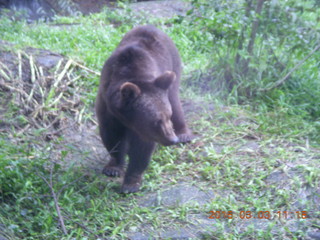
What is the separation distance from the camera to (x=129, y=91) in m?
4.32

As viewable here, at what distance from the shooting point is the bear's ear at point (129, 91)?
169 inches

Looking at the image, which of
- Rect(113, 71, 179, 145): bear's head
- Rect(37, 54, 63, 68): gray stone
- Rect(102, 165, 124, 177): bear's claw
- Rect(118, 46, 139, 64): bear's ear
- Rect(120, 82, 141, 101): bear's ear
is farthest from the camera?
Rect(37, 54, 63, 68): gray stone

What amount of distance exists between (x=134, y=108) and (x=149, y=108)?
6.4 inches

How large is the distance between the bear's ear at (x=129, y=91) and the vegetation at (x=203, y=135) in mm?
965

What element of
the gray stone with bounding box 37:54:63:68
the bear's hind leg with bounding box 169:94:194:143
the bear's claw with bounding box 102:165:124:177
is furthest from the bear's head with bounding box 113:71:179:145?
the gray stone with bounding box 37:54:63:68

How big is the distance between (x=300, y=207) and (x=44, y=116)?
351 centimetres

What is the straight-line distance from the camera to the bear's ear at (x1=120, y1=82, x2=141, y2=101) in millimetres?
4289

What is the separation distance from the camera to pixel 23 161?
446 cm

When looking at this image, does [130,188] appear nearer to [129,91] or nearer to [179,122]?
[129,91]

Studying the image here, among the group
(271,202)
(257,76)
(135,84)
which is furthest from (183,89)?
(271,202)
